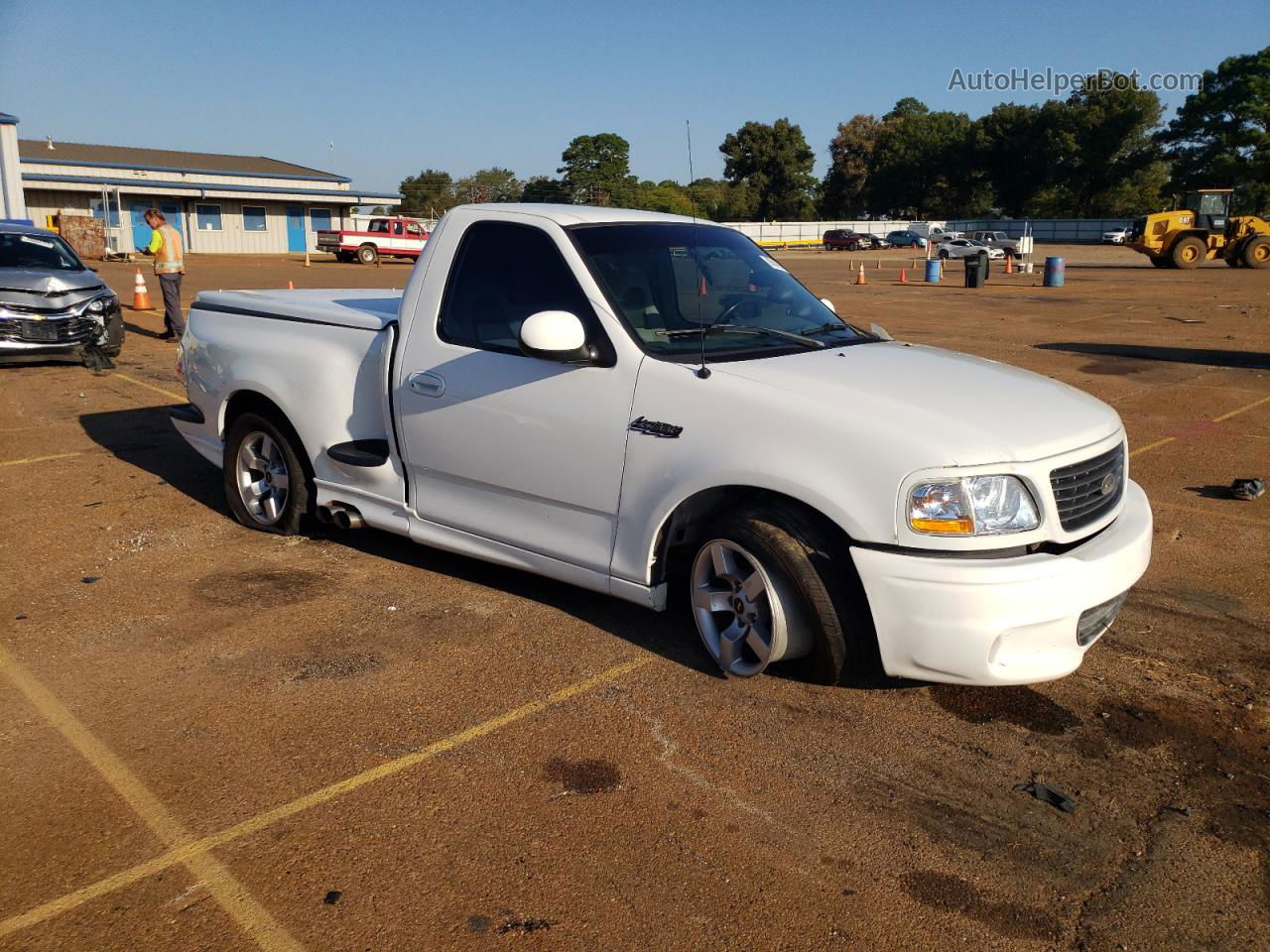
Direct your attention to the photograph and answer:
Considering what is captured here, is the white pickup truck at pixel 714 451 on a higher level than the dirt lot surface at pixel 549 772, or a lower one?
higher

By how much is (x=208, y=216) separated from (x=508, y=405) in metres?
53.7

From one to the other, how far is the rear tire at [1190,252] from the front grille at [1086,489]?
36.6 meters

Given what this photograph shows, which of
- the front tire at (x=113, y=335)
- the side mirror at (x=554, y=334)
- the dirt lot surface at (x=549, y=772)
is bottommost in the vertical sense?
the dirt lot surface at (x=549, y=772)

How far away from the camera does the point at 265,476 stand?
6.06 metres

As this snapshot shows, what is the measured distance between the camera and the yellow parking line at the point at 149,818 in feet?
9.03

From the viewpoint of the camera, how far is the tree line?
247 feet

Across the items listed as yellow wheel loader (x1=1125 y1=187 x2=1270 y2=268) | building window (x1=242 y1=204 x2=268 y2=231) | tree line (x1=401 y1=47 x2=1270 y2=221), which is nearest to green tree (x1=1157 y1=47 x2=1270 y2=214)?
tree line (x1=401 y1=47 x2=1270 y2=221)

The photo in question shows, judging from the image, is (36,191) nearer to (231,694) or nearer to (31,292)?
(31,292)

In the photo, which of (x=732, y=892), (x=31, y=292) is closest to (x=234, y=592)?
(x=732, y=892)

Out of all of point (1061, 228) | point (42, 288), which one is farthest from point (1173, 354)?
point (1061, 228)

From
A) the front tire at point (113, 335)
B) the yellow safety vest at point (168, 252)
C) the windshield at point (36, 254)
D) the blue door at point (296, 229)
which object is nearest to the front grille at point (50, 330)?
the front tire at point (113, 335)

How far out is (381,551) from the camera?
5863 millimetres

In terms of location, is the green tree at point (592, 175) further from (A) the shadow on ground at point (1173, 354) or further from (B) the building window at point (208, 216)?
(B) the building window at point (208, 216)

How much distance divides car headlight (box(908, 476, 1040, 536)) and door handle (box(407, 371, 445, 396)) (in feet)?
7.46
